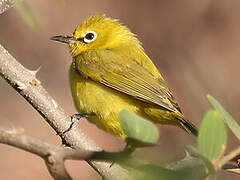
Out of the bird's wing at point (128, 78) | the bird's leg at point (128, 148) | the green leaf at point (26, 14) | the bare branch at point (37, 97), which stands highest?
the bird's wing at point (128, 78)

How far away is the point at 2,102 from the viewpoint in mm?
9039

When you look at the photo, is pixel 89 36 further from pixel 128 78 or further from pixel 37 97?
pixel 37 97

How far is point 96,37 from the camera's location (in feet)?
14.9

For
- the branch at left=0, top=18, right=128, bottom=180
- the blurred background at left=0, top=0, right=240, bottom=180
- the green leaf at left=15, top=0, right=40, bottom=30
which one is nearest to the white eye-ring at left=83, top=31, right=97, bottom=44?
the branch at left=0, top=18, right=128, bottom=180

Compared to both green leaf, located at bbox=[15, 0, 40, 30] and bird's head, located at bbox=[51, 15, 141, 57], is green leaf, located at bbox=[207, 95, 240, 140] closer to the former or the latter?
green leaf, located at bbox=[15, 0, 40, 30]

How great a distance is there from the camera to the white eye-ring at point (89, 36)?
4.46m

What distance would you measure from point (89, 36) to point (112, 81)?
81cm

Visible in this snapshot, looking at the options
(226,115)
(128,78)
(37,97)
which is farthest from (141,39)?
(226,115)

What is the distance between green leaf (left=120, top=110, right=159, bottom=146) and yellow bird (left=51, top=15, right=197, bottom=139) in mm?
1915

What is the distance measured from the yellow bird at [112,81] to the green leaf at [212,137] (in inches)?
75.5

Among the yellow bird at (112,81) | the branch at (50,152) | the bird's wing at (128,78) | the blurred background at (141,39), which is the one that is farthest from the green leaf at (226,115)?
the blurred background at (141,39)

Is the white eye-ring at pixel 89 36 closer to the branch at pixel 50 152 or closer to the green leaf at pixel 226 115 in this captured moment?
the green leaf at pixel 226 115

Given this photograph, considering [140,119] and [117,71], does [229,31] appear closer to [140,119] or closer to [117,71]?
[117,71]

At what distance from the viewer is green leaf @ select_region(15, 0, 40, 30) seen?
1353 mm
